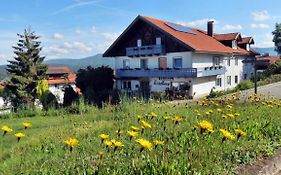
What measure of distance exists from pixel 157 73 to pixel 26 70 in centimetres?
2348

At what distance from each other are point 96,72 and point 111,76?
2535mm

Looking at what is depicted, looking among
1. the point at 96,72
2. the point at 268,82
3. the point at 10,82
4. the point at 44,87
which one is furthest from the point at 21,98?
the point at 268,82

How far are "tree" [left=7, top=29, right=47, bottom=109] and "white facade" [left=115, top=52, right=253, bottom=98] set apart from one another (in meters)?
14.5

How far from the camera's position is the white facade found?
3219cm

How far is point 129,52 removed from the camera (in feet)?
119

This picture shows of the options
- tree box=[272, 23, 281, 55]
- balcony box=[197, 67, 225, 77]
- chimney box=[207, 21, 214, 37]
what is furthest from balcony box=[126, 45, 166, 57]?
tree box=[272, 23, 281, 55]

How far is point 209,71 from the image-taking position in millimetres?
33750

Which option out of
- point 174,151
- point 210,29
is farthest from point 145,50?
point 174,151

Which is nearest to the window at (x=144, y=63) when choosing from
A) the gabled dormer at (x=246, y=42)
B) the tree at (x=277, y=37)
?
the gabled dormer at (x=246, y=42)

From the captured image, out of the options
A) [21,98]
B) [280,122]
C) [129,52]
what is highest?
[129,52]

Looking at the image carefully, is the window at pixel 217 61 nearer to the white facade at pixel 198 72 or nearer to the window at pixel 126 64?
A: the white facade at pixel 198 72

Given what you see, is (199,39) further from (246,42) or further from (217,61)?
(246,42)

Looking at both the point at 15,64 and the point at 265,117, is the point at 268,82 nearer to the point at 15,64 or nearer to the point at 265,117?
the point at 265,117

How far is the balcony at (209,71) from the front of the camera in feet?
104
